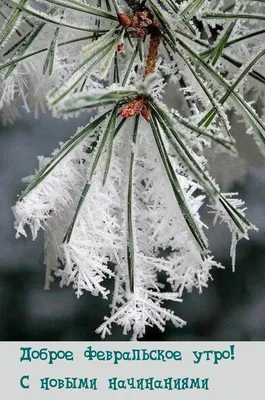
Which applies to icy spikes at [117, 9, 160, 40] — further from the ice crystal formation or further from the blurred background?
the blurred background

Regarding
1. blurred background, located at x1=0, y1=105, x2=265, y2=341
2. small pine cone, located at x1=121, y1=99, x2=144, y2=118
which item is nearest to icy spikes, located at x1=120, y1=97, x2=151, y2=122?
small pine cone, located at x1=121, y1=99, x2=144, y2=118

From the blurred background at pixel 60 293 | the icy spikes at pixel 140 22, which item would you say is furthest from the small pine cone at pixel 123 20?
the blurred background at pixel 60 293

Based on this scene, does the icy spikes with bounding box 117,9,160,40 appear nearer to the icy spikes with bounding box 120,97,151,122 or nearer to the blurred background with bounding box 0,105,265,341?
the icy spikes with bounding box 120,97,151,122

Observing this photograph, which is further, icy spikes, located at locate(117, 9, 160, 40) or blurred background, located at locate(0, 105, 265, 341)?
blurred background, located at locate(0, 105, 265, 341)


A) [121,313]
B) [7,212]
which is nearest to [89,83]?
[121,313]

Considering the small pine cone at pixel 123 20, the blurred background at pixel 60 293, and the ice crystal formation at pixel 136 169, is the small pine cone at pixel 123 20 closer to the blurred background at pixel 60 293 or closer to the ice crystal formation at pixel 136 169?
the ice crystal formation at pixel 136 169

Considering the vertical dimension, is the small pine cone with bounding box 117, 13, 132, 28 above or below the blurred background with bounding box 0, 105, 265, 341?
below

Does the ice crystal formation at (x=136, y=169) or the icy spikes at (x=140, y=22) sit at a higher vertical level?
the icy spikes at (x=140, y=22)

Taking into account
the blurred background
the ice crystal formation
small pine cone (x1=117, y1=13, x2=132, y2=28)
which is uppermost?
the blurred background
